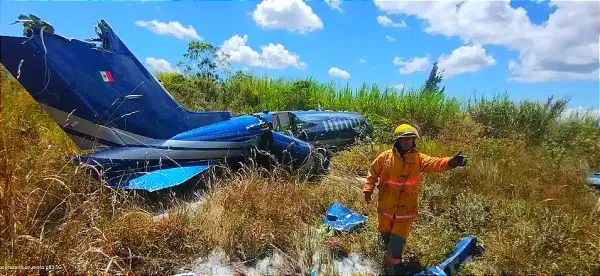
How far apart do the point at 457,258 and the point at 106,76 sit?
4573mm

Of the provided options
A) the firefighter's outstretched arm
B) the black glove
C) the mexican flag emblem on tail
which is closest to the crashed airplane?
the mexican flag emblem on tail

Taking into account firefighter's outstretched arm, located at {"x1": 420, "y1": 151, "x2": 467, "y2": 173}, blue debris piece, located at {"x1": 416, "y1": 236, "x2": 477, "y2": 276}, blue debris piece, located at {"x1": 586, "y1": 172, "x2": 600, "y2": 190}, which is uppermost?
firefighter's outstretched arm, located at {"x1": 420, "y1": 151, "x2": 467, "y2": 173}

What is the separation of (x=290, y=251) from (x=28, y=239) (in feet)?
6.96

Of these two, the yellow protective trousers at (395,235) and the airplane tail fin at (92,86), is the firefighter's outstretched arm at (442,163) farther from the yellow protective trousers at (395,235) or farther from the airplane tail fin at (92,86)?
the airplane tail fin at (92,86)

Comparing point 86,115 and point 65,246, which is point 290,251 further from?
point 86,115

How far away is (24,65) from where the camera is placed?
487cm

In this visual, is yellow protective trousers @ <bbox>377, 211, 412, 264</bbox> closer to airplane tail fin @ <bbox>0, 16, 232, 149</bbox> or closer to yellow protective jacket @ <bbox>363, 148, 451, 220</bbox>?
yellow protective jacket @ <bbox>363, 148, 451, 220</bbox>

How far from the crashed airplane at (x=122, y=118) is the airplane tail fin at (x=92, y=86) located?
0.4 inches

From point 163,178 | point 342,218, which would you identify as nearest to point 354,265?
point 342,218

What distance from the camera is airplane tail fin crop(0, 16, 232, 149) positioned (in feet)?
16.0

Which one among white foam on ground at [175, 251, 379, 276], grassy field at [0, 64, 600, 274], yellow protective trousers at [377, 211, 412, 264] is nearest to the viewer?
grassy field at [0, 64, 600, 274]

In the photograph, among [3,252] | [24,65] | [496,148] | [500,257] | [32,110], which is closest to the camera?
[3,252]

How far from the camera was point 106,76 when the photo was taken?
18.2 ft

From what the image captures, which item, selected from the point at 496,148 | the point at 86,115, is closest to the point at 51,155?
the point at 86,115
